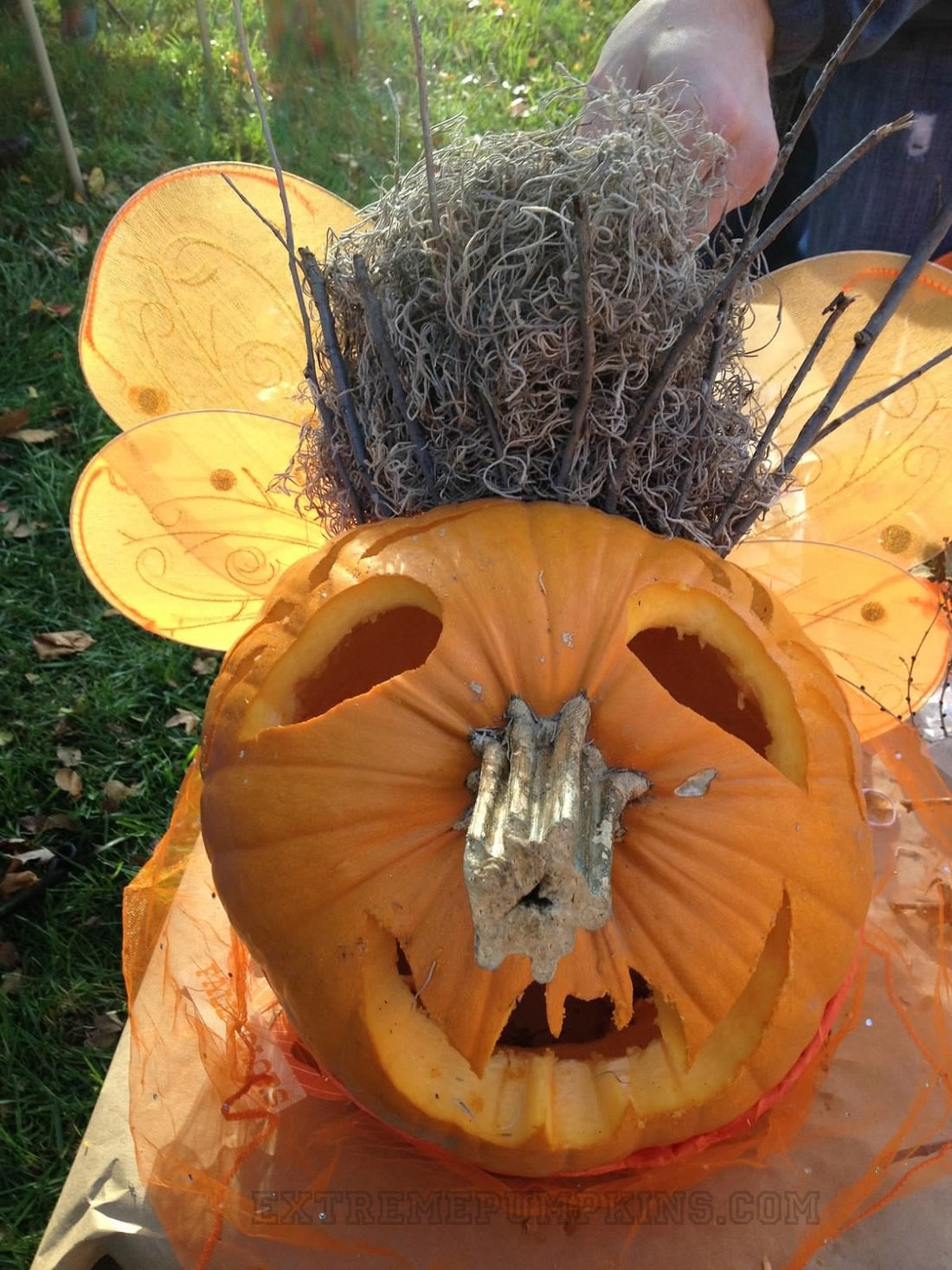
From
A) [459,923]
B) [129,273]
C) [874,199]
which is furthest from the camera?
[874,199]

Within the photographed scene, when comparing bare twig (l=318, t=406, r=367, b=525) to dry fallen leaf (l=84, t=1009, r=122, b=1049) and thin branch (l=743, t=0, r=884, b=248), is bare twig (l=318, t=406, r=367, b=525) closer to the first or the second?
thin branch (l=743, t=0, r=884, b=248)

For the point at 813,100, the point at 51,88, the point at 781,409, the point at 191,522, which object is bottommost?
the point at 191,522

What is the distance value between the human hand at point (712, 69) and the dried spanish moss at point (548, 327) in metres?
0.08

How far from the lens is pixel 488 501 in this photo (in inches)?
49.6

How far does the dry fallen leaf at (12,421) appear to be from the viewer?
311 cm

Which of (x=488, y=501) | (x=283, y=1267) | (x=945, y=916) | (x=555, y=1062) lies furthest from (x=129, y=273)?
(x=945, y=916)

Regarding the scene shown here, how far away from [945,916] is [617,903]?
0.68m

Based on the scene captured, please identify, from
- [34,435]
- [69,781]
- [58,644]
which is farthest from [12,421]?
[69,781]

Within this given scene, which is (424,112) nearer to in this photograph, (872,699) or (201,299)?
(201,299)

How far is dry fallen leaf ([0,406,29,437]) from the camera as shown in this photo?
3.11 meters

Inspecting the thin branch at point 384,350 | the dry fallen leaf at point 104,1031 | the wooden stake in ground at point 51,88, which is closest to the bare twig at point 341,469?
the thin branch at point 384,350

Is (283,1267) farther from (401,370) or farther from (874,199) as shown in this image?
(874,199)

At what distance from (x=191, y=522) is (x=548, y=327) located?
0.83m

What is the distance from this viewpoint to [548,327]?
1.13 m
